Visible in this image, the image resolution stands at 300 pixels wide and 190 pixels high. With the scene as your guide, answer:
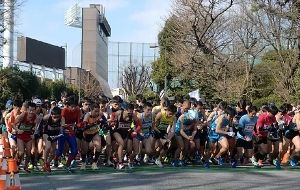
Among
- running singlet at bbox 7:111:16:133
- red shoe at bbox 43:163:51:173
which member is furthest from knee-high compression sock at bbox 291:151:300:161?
running singlet at bbox 7:111:16:133

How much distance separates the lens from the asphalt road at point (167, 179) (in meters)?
11.4

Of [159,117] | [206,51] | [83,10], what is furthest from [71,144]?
[83,10]

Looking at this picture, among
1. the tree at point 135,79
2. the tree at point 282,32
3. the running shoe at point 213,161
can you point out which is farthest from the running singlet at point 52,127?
the tree at point 135,79

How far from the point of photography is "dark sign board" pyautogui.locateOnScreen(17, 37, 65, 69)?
238 feet

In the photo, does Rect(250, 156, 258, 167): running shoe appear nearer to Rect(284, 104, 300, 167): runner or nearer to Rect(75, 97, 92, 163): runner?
Rect(284, 104, 300, 167): runner

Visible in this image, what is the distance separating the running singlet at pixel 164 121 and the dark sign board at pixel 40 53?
58065mm

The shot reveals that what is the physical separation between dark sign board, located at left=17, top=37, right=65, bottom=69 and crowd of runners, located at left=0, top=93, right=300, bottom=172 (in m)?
57.6

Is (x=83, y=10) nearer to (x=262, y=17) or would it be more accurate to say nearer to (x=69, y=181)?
(x=262, y=17)

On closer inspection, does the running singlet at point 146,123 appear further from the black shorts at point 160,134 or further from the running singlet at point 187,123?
the running singlet at point 187,123

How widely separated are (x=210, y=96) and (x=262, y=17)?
28.1 feet

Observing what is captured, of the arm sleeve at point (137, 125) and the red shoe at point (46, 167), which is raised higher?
the arm sleeve at point (137, 125)

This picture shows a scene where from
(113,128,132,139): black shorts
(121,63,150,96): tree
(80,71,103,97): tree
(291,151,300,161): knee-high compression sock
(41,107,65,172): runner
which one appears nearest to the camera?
(41,107,65,172): runner

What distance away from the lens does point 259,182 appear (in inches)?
476

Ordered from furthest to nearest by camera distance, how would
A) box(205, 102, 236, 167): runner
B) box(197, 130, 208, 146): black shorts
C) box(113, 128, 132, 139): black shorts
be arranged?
box(197, 130, 208, 146): black shorts < box(205, 102, 236, 167): runner < box(113, 128, 132, 139): black shorts
